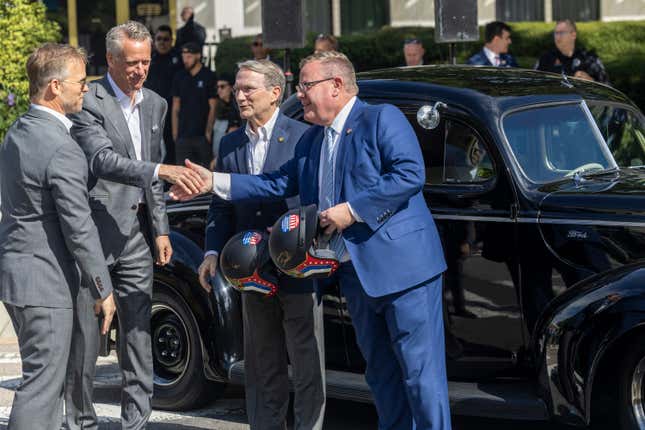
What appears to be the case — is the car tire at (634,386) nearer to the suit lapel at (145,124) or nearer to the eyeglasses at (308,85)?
the eyeglasses at (308,85)

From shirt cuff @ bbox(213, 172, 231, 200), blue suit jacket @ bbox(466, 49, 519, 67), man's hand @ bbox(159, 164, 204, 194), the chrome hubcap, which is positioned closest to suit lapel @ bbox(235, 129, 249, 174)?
shirt cuff @ bbox(213, 172, 231, 200)

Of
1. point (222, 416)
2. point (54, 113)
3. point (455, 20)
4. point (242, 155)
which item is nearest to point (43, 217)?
point (54, 113)

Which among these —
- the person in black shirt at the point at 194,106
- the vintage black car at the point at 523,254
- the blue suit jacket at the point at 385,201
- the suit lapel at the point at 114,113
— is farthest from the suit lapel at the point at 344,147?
the person in black shirt at the point at 194,106

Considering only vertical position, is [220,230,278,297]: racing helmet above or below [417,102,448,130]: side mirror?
below

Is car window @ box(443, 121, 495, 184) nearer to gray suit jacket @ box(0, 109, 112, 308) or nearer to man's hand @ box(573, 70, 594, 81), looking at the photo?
gray suit jacket @ box(0, 109, 112, 308)

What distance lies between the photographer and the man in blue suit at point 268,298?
6.02 metres

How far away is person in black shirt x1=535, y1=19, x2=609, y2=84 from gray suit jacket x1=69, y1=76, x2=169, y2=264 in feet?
20.0

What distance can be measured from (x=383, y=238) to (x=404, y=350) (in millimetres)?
502

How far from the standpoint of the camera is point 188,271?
23.1 feet

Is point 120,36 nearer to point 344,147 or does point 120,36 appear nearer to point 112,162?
point 112,162

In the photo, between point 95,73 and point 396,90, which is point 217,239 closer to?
point 396,90

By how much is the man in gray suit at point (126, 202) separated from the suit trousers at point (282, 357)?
0.54 metres

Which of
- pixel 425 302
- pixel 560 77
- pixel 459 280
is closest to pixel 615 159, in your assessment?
pixel 560 77

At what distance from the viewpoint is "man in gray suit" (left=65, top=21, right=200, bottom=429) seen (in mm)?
5988
